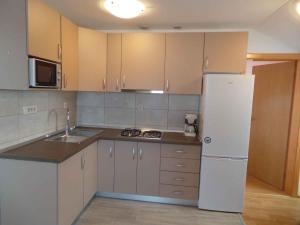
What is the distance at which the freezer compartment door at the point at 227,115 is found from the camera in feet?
7.89

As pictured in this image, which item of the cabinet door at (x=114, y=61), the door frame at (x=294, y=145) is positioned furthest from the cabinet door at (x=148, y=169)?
the door frame at (x=294, y=145)

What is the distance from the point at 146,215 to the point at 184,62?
1881mm

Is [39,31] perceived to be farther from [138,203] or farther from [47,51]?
[138,203]

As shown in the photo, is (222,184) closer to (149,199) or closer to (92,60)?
(149,199)

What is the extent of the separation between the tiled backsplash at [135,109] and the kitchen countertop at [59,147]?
1.02 ft

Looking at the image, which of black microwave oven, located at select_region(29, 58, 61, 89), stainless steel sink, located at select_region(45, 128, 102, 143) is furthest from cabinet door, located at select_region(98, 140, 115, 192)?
black microwave oven, located at select_region(29, 58, 61, 89)

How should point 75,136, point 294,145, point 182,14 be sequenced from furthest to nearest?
point 294,145 < point 75,136 < point 182,14

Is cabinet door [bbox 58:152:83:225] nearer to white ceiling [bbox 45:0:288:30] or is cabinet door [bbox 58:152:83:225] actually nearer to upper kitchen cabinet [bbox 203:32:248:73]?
white ceiling [bbox 45:0:288:30]

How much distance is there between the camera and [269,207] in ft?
9.28

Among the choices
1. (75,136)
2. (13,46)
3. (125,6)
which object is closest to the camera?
(13,46)

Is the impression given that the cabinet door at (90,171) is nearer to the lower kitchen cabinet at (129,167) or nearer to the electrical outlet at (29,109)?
the lower kitchen cabinet at (129,167)

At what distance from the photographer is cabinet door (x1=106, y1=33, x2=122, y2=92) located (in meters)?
2.86

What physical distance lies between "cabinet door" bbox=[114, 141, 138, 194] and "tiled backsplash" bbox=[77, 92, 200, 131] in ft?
1.97

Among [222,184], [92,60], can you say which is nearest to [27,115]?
[92,60]
